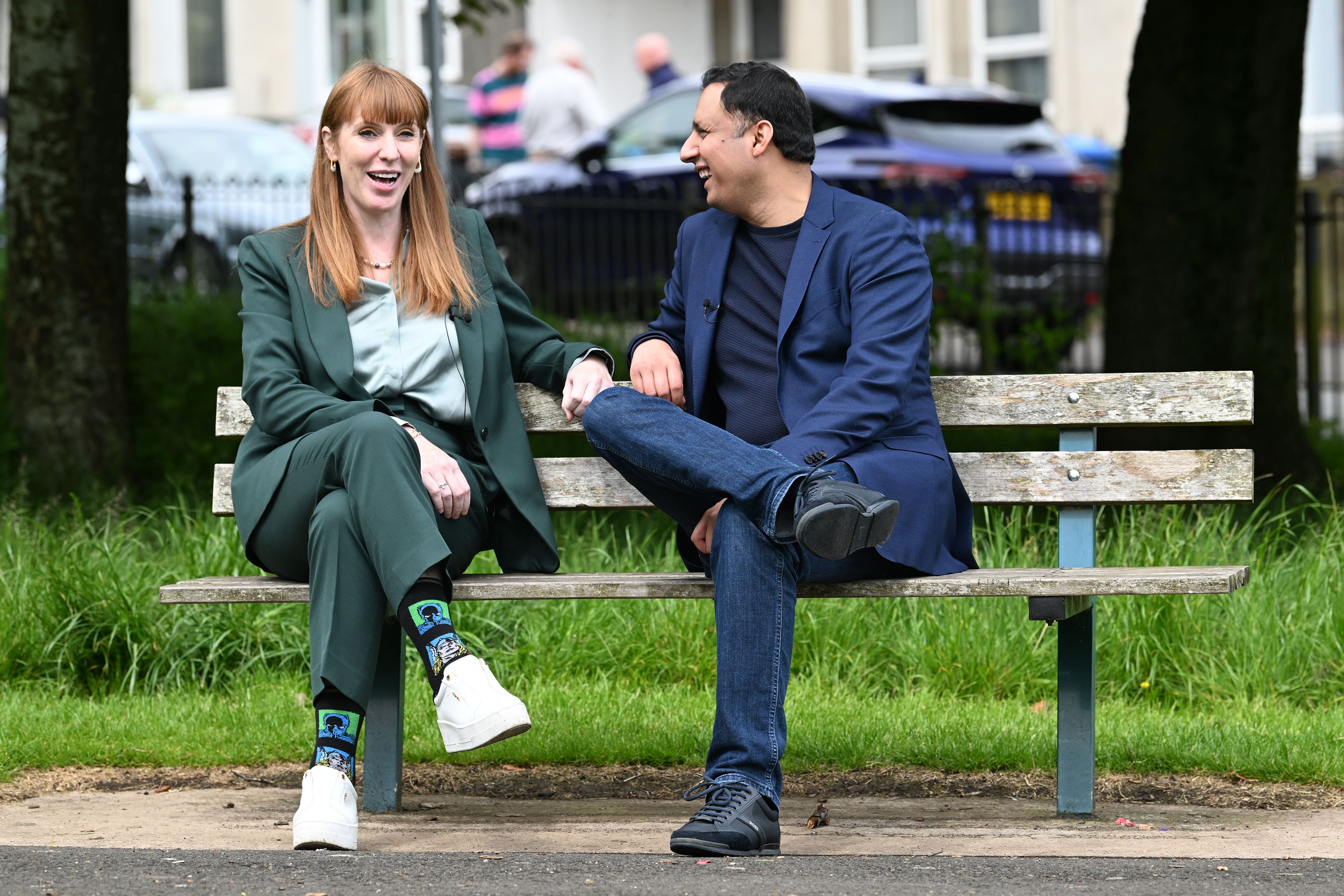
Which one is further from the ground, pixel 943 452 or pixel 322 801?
pixel 943 452

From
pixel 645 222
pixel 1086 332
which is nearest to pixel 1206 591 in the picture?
pixel 1086 332

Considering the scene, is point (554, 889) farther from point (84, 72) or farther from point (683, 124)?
point (683, 124)

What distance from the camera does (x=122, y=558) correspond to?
5.82 m

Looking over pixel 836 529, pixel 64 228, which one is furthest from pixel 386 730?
Result: pixel 64 228

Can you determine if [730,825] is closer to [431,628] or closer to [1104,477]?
[431,628]

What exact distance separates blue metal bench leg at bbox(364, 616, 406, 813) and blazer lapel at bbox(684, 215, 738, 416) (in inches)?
A: 34.8

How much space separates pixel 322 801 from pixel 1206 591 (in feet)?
5.83

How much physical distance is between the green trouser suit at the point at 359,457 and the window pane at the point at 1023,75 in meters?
19.2

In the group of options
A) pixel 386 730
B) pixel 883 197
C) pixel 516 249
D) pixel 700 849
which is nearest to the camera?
pixel 700 849

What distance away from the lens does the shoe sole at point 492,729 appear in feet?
11.2

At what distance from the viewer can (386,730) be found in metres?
4.14

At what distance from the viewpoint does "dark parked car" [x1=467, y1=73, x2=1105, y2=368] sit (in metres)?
Answer: 10.8

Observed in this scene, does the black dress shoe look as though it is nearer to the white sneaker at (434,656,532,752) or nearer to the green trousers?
the white sneaker at (434,656,532,752)

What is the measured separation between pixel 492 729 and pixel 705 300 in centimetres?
118
